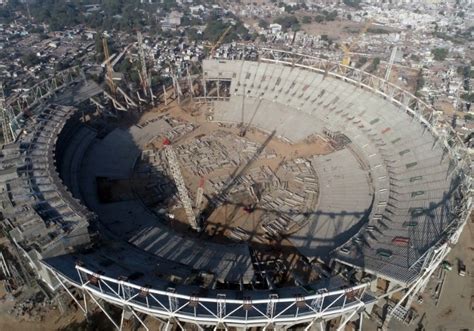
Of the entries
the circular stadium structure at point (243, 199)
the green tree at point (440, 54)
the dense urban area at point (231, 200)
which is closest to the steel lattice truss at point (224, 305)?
the circular stadium structure at point (243, 199)

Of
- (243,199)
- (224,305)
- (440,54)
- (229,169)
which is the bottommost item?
(243,199)

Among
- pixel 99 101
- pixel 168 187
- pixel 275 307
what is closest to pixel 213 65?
pixel 99 101

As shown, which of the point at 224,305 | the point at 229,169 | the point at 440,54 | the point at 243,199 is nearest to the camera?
the point at 224,305

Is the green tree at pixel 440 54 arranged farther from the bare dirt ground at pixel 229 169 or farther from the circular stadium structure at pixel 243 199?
the bare dirt ground at pixel 229 169

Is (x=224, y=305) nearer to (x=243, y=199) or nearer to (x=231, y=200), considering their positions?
(x=231, y=200)

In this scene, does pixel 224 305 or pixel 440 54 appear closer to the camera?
pixel 224 305

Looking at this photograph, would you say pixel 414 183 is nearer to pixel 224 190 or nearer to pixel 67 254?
pixel 224 190

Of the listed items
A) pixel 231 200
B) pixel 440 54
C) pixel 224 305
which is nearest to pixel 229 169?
pixel 231 200
